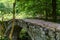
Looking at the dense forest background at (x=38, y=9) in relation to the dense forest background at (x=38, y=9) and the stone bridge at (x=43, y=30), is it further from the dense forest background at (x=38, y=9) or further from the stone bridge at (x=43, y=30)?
the stone bridge at (x=43, y=30)

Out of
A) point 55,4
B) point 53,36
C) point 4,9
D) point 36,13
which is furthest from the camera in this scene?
point 36,13

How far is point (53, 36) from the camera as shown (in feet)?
29.3

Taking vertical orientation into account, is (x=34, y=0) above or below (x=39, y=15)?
above

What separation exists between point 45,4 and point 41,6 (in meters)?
0.26

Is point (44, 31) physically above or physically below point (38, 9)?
below

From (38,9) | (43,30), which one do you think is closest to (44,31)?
(43,30)

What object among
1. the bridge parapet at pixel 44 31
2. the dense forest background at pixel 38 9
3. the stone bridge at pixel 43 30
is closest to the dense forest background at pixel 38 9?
the dense forest background at pixel 38 9

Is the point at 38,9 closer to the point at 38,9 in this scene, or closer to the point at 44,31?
the point at 38,9

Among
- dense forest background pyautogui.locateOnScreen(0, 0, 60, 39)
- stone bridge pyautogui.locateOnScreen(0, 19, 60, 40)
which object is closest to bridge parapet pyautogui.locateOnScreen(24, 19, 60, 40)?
stone bridge pyautogui.locateOnScreen(0, 19, 60, 40)

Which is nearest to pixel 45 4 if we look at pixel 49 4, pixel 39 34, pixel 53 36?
pixel 49 4

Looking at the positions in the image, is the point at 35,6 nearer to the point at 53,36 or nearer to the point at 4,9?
the point at 53,36

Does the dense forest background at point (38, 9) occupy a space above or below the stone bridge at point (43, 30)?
above

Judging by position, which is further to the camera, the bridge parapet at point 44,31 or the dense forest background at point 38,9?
the dense forest background at point 38,9

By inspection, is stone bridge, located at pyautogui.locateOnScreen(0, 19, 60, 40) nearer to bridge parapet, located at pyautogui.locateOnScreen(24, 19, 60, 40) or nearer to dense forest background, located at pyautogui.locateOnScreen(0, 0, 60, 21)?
bridge parapet, located at pyautogui.locateOnScreen(24, 19, 60, 40)
